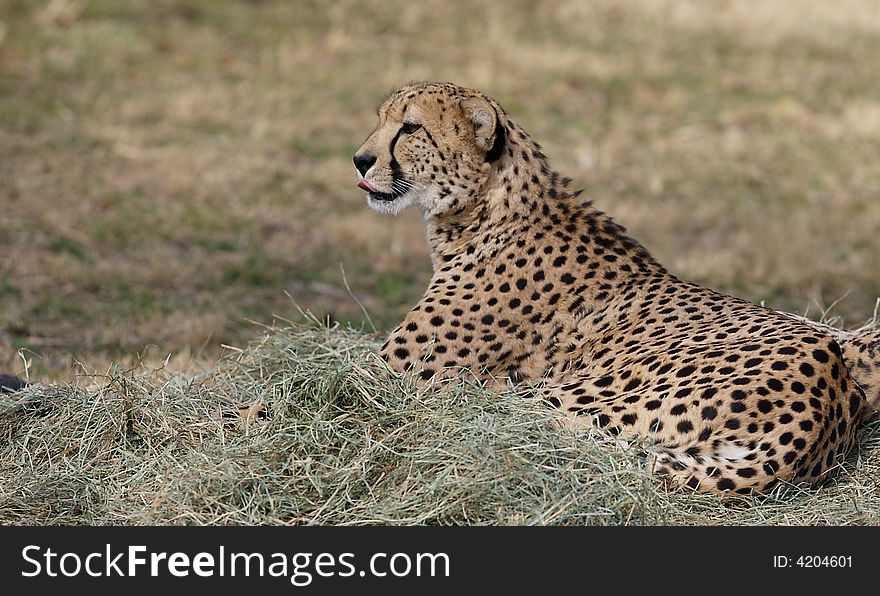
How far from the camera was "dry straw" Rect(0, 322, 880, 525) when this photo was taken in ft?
13.6

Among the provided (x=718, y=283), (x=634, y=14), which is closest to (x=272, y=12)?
(x=634, y=14)

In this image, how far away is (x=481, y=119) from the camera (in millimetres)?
5516

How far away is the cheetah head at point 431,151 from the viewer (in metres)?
5.54

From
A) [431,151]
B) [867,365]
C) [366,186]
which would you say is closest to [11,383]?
[366,186]

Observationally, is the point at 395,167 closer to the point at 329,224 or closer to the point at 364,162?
the point at 364,162

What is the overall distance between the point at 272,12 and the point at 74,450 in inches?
470

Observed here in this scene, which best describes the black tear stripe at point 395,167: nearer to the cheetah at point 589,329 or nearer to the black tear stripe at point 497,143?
the cheetah at point 589,329

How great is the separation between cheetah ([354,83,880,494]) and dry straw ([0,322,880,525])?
16 centimetres

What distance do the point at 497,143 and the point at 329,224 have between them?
15.0ft

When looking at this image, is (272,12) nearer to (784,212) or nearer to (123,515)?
(784,212)

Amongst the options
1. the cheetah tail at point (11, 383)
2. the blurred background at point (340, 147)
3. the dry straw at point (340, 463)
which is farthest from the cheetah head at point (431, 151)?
the cheetah tail at point (11, 383)

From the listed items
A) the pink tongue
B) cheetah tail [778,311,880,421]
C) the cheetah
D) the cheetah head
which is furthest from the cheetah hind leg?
the pink tongue

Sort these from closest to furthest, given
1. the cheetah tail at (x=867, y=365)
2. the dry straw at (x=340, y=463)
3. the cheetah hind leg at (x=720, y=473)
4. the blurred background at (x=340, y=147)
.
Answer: the dry straw at (x=340, y=463) → the cheetah hind leg at (x=720, y=473) → the cheetah tail at (x=867, y=365) → the blurred background at (x=340, y=147)

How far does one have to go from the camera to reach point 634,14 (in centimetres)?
1792
